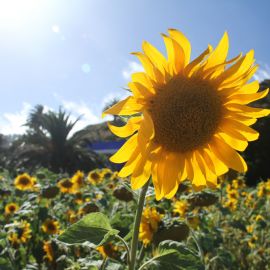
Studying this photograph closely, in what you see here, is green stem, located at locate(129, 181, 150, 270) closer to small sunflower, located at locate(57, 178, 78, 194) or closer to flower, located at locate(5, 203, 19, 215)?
flower, located at locate(5, 203, 19, 215)

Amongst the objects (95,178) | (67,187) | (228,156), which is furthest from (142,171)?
(95,178)

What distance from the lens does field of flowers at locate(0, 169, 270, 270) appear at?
1350 millimetres

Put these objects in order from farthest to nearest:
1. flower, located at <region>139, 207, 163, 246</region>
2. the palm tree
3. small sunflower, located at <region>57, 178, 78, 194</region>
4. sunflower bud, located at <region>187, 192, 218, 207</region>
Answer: the palm tree
small sunflower, located at <region>57, 178, 78, 194</region>
sunflower bud, located at <region>187, 192, 218, 207</region>
flower, located at <region>139, 207, 163, 246</region>

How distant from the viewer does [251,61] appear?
1.45 meters

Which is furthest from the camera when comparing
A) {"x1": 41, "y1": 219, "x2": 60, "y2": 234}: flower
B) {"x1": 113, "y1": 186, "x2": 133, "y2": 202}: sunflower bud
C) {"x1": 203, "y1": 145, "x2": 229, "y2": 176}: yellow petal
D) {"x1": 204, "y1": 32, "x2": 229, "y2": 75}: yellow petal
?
{"x1": 41, "y1": 219, "x2": 60, "y2": 234}: flower

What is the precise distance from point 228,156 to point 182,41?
0.47 m

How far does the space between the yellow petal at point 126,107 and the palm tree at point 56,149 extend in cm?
1921

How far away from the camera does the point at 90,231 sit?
1317 millimetres

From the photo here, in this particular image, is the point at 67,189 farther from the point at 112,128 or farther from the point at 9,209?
the point at 112,128

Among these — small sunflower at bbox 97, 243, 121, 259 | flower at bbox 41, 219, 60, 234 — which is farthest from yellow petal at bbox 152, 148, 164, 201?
flower at bbox 41, 219, 60, 234

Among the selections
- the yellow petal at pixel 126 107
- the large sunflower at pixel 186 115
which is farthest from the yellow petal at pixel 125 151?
the yellow petal at pixel 126 107

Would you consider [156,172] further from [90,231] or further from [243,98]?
[243,98]

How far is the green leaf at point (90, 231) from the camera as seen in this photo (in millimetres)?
1276

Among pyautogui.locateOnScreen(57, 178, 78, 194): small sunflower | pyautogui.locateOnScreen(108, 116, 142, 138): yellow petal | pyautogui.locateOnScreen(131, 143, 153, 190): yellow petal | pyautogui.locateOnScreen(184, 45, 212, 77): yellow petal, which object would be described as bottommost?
pyautogui.locateOnScreen(131, 143, 153, 190): yellow petal
